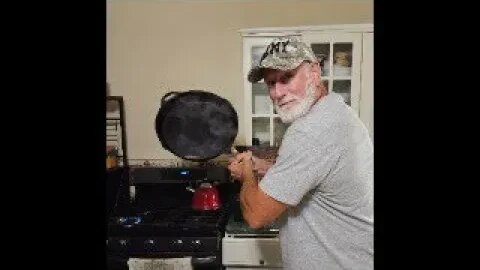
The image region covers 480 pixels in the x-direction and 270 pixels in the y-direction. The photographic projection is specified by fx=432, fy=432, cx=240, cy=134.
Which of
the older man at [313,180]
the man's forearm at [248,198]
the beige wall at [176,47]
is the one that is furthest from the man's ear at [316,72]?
the beige wall at [176,47]

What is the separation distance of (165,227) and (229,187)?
0.58 m

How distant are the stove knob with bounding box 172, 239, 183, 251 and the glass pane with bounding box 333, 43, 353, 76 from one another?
1.22 metres

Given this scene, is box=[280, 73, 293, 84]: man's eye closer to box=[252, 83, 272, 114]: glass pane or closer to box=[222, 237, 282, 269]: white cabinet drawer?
box=[222, 237, 282, 269]: white cabinet drawer

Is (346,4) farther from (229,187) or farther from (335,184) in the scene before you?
(335,184)

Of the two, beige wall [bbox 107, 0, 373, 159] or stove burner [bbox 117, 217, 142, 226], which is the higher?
beige wall [bbox 107, 0, 373, 159]

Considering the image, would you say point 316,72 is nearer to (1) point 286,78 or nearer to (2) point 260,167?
(1) point 286,78

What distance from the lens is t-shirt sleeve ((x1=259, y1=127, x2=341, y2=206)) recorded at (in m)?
1.16

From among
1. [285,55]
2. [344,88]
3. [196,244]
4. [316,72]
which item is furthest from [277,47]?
[344,88]

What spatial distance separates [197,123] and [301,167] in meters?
0.90

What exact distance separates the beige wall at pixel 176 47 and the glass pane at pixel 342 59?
1.14ft

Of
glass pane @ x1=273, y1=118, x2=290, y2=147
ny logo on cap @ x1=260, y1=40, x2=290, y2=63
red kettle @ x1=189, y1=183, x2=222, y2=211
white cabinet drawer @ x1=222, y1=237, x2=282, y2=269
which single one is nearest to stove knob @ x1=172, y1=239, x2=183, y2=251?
white cabinet drawer @ x1=222, y1=237, x2=282, y2=269

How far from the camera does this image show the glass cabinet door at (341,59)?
2.35 meters
